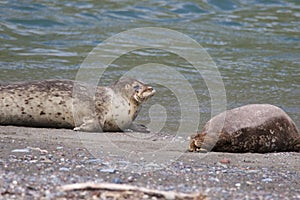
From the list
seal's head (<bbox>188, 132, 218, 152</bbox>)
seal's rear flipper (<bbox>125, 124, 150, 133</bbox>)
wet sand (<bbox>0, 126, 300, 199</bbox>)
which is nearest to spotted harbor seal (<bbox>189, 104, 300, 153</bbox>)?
seal's head (<bbox>188, 132, 218, 152</bbox>)

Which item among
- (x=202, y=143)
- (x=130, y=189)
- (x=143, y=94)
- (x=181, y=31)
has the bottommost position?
(x=181, y=31)

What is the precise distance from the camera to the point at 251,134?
18.4 feet

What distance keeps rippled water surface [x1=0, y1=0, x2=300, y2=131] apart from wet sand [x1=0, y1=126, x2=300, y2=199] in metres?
1.75

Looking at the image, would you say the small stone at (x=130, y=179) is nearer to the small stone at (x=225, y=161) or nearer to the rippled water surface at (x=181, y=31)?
the small stone at (x=225, y=161)

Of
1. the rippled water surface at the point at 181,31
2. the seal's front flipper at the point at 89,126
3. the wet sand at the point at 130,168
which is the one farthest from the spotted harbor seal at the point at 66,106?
the rippled water surface at the point at 181,31

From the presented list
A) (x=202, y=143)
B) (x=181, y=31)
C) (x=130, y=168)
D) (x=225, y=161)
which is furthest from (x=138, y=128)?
(x=181, y=31)

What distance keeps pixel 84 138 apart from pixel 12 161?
1.44 metres

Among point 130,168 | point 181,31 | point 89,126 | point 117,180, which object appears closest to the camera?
point 117,180

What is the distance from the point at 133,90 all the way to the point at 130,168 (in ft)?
7.64

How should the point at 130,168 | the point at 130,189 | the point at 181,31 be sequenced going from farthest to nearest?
the point at 181,31 < the point at 130,168 < the point at 130,189

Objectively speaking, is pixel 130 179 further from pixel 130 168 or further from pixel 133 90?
pixel 133 90

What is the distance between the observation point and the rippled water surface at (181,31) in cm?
923

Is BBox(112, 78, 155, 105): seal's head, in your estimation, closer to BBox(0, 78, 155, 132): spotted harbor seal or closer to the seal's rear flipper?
BBox(0, 78, 155, 132): spotted harbor seal

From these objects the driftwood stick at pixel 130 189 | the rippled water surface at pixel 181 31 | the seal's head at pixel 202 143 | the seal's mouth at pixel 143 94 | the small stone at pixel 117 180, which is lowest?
the rippled water surface at pixel 181 31
